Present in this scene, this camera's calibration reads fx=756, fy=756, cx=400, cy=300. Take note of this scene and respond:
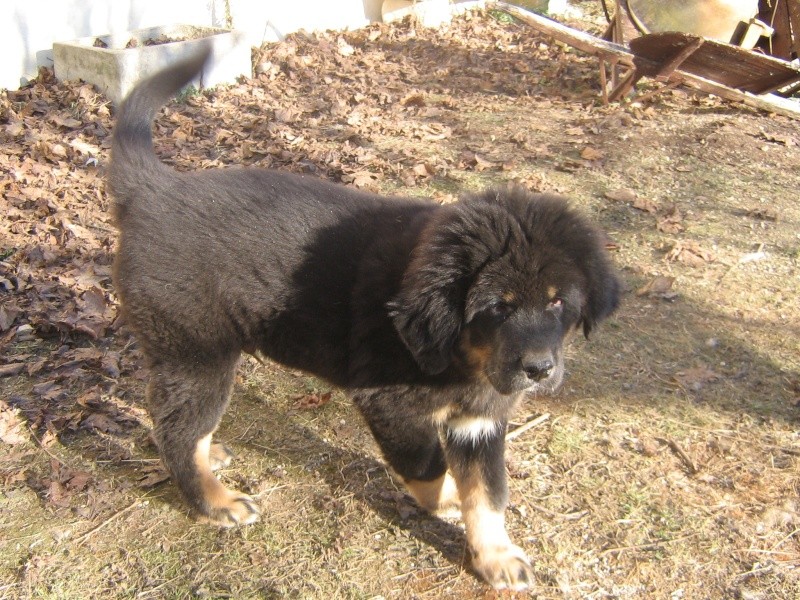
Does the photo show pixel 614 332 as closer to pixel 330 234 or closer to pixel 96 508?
pixel 330 234

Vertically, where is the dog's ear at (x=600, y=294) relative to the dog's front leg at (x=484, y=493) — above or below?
above

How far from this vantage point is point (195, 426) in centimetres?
300

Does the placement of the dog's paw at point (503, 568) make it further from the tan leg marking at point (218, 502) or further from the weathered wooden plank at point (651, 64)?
the weathered wooden plank at point (651, 64)

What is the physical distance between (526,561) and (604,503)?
0.50m

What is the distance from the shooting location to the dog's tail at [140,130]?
2.92 metres

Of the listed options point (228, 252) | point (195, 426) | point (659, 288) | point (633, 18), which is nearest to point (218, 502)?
point (195, 426)

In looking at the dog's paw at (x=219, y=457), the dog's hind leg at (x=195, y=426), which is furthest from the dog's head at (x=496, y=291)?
the dog's paw at (x=219, y=457)

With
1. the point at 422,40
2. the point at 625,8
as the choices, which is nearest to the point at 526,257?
the point at 625,8

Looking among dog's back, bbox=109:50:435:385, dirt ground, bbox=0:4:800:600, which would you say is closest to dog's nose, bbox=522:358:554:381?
dog's back, bbox=109:50:435:385

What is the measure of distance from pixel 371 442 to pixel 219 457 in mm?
698

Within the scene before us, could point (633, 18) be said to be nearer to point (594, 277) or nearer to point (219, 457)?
point (594, 277)

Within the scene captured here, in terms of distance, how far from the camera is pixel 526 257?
251 cm

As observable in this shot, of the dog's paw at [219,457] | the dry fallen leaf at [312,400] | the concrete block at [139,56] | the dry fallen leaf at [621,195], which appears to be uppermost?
the concrete block at [139,56]

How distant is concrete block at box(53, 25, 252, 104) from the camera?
647 centimetres
